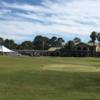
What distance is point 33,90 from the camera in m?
19.2

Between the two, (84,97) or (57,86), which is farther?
A: (57,86)

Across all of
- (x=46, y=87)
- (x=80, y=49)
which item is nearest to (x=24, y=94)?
→ (x=46, y=87)

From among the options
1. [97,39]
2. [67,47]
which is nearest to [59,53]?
[67,47]

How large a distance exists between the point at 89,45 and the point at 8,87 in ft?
502

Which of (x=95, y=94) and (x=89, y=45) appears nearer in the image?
(x=95, y=94)

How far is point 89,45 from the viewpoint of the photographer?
172m

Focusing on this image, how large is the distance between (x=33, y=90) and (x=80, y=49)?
150299 mm

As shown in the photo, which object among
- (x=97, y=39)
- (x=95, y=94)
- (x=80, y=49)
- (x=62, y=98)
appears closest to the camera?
(x=62, y=98)

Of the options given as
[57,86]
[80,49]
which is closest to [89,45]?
[80,49]

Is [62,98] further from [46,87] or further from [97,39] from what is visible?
[97,39]

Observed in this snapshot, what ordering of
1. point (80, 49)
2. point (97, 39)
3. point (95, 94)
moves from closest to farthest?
point (95, 94)
point (80, 49)
point (97, 39)

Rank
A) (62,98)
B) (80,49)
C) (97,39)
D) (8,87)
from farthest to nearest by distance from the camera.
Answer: (97,39) < (80,49) < (8,87) < (62,98)

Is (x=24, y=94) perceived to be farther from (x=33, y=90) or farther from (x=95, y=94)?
(x=95, y=94)

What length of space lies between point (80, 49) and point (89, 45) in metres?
5.71
